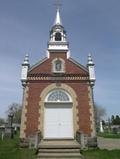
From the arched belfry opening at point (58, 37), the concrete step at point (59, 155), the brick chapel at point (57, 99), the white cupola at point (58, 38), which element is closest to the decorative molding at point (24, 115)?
the brick chapel at point (57, 99)

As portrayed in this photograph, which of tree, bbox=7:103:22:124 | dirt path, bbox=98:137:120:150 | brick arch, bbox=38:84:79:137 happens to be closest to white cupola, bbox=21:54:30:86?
brick arch, bbox=38:84:79:137

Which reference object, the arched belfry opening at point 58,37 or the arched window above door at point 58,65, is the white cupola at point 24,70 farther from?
the arched belfry opening at point 58,37

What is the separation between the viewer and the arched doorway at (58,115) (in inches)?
783

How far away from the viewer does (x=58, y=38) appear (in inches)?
939

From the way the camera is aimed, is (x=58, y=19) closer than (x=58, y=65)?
No

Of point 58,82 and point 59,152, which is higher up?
point 58,82

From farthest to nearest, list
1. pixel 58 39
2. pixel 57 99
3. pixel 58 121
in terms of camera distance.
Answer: pixel 58 39 < pixel 57 99 < pixel 58 121

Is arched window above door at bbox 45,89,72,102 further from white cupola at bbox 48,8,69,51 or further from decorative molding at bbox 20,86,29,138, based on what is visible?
white cupola at bbox 48,8,69,51

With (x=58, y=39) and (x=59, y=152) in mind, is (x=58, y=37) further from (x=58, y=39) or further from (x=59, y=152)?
(x=59, y=152)

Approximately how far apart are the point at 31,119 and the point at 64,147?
5.74 m

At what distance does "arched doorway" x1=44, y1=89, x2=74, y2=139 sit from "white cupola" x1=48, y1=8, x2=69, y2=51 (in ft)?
14.0

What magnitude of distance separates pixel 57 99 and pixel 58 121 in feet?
5.77

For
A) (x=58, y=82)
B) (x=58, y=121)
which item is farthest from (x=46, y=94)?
(x=58, y=121)

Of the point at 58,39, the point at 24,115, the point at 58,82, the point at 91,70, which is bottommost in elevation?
the point at 24,115
